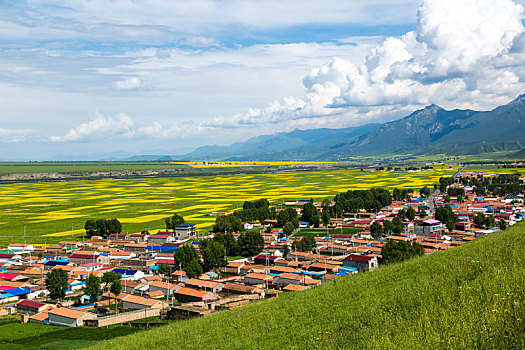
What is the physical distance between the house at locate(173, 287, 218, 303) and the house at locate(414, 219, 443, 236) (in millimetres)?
45280

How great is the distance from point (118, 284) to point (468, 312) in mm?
37639

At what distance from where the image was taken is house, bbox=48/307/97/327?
118ft

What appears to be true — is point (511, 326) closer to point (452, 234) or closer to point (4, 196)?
point (452, 234)

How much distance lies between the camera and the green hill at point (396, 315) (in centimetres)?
1207

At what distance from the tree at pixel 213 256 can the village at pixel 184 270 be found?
49.1 inches

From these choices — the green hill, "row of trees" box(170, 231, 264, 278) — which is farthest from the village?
the green hill

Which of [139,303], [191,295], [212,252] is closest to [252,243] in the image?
[212,252]

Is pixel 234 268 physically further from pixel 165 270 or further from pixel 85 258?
pixel 85 258

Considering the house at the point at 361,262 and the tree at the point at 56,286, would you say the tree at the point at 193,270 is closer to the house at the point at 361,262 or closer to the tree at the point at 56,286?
the tree at the point at 56,286

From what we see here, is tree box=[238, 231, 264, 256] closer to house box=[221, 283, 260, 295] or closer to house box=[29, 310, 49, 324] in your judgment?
house box=[221, 283, 260, 295]

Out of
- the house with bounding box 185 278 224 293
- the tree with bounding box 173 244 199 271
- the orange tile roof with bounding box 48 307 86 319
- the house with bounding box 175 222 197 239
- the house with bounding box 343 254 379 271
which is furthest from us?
the house with bounding box 175 222 197 239

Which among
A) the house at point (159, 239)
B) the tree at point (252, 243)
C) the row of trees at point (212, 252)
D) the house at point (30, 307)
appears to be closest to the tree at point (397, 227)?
the tree at point (252, 243)

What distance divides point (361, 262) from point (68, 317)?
31.2 m

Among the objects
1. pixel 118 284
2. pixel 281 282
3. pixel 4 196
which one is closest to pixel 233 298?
pixel 281 282
